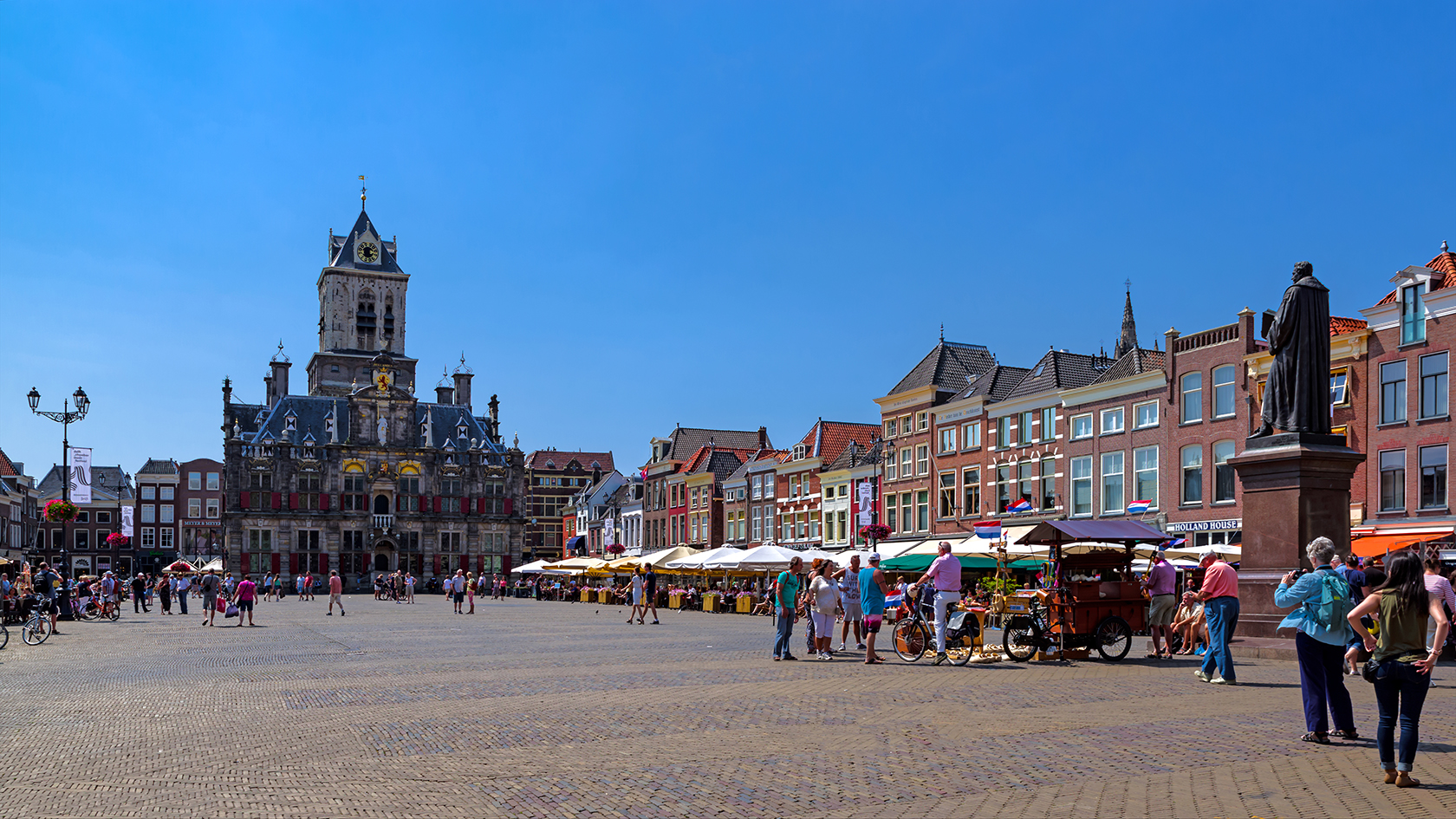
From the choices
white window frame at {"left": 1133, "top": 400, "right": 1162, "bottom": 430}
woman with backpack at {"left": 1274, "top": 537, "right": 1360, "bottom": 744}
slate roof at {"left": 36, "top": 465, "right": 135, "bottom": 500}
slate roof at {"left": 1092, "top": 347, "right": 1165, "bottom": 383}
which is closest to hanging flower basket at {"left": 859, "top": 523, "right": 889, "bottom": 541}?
slate roof at {"left": 1092, "top": 347, "right": 1165, "bottom": 383}

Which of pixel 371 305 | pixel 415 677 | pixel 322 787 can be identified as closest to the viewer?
pixel 322 787

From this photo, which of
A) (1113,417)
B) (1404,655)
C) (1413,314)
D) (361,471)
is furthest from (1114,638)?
(361,471)

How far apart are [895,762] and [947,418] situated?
154 feet

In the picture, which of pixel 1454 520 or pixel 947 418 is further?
pixel 947 418

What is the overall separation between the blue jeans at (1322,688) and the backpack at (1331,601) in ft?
0.78

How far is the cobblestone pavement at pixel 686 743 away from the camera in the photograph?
8.05 m

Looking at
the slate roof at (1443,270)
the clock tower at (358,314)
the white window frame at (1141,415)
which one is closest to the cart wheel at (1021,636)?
the slate roof at (1443,270)

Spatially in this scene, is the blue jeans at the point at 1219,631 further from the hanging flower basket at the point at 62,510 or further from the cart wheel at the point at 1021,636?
the hanging flower basket at the point at 62,510

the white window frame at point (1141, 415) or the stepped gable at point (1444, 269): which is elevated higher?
the stepped gable at point (1444, 269)

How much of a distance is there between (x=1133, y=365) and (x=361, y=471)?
73204 millimetres

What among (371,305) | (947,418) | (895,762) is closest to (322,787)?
(895,762)

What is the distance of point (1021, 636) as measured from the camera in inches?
747

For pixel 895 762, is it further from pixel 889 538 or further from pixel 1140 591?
pixel 889 538

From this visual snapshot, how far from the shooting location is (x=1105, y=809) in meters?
7.75
